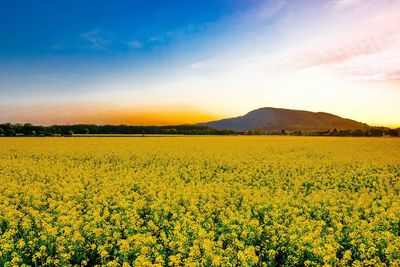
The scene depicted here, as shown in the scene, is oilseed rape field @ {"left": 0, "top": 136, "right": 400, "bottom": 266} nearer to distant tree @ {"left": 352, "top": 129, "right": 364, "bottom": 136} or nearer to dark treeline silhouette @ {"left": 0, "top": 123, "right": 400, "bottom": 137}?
dark treeline silhouette @ {"left": 0, "top": 123, "right": 400, "bottom": 137}

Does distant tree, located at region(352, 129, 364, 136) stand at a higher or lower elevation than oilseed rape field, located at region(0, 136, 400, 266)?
higher

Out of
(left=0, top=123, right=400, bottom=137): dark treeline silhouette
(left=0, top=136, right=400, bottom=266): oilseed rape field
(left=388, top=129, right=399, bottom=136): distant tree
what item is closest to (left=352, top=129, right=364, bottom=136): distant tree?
(left=0, top=123, right=400, bottom=137): dark treeline silhouette

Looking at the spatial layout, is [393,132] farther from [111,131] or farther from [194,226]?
[194,226]

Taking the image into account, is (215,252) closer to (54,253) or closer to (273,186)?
(54,253)

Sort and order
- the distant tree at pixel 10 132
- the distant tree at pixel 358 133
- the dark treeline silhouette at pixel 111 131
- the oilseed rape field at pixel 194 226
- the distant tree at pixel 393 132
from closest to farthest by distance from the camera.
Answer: the oilseed rape field at pixel 194 226 < the distant tree at pixel 10 132 < the dark treeline silhouette at pixel 111 131 < the distant tree at pixel 358 133 < the distant tree at pixel 393 132

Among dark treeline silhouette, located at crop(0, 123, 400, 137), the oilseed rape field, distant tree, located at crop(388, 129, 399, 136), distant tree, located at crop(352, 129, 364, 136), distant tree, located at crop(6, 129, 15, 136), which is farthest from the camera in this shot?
distant tree, located at crop(388, 129, 399, 136)

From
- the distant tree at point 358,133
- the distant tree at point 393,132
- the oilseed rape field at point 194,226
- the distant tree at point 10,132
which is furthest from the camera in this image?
the distant tree at point 393,132

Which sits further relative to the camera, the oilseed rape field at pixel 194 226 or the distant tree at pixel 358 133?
the distant tree at pixel 358 133

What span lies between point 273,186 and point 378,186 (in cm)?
479

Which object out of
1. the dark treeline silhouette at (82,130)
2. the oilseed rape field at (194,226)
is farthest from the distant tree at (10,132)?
the oilseed rape field at (194,226)

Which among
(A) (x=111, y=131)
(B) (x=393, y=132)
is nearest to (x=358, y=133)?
(B) (x=393, y=132)

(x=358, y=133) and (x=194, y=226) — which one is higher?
(x=358, y=133)

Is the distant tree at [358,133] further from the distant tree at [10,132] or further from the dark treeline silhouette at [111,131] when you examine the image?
the distant tree at [10,132]

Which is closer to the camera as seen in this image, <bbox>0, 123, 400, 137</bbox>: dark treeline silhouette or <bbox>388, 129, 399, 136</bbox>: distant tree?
<bbox>0, 123, 400, 137</bbox>: dark treeline silhouette
